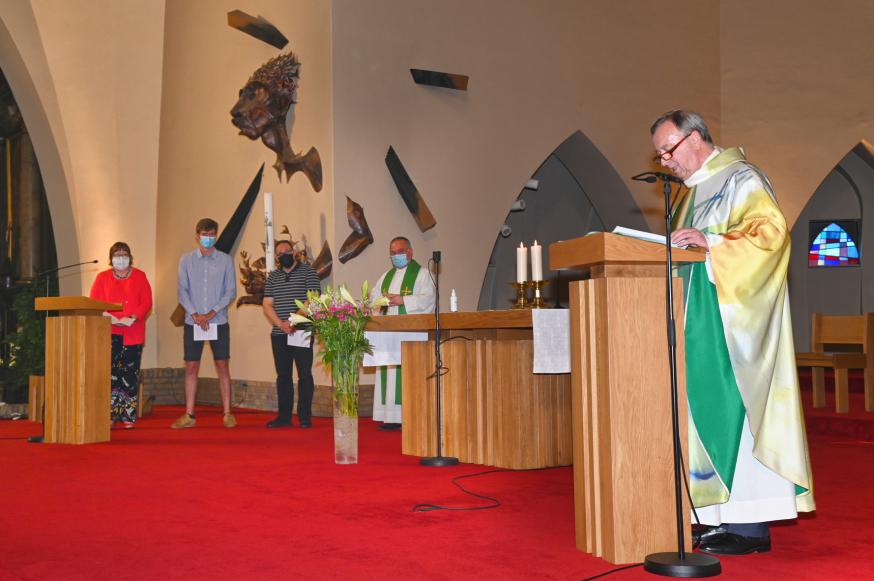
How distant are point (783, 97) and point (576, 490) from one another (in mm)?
9305

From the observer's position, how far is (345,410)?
5.79 metres

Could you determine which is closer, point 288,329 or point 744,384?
point 744,384

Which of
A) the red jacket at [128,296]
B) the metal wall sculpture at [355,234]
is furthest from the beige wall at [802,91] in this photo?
the red jacket at [128,296]

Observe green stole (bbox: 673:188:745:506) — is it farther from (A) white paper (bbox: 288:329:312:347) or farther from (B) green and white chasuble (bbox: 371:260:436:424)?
(A) white paper (bbox: 288:329:312:347)

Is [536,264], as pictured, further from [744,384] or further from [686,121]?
[744,384]

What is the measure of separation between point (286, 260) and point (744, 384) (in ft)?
17.7

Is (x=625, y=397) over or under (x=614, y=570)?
over

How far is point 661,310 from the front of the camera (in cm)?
322

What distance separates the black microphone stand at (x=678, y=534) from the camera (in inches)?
116

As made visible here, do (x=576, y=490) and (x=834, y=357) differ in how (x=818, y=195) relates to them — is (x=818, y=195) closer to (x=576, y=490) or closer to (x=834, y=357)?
(x=834, y=357)

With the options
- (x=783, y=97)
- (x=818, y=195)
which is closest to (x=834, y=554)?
(x=783, y=97)

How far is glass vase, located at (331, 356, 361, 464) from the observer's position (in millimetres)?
5766

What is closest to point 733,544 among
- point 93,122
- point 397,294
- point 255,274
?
point 397,294

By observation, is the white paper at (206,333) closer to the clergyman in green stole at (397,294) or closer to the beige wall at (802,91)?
the clergyman in green stole at (397,294)
